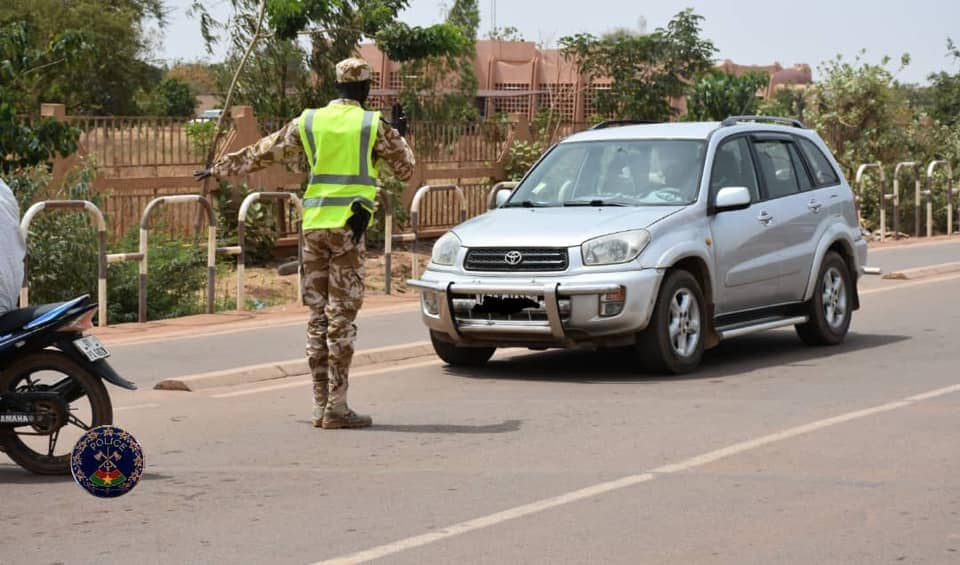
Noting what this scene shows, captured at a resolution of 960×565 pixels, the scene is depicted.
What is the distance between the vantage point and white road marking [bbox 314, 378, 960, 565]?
6.41 m

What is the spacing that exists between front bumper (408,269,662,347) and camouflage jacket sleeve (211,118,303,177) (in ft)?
6.72

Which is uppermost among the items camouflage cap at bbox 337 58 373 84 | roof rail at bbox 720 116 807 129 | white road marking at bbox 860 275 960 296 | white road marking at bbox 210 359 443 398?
camouflage cap at bbox 337 58 373 84

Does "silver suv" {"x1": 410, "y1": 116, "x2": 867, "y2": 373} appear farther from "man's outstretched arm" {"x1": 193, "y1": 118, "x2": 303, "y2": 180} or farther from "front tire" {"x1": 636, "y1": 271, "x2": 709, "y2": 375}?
"man's outstretched arm" {"x1": 193, "y1": 118, "x2": 303, "y2": 180}

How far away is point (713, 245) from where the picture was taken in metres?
11.8

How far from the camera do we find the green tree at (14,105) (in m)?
15.8

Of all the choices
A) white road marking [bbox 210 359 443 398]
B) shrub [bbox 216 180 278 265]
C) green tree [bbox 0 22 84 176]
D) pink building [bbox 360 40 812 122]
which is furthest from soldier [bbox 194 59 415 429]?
pink building [bbox 360 40 812 122]

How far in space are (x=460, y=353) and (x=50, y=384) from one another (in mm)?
4439

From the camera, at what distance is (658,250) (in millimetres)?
11250

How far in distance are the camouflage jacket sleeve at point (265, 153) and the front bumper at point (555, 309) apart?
2.05m

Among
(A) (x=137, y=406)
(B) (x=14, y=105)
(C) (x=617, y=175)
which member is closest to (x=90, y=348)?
(A) (x=137, y=406)

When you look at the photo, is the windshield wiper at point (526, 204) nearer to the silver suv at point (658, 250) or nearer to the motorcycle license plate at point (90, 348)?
the silver suv at point (658, 250)

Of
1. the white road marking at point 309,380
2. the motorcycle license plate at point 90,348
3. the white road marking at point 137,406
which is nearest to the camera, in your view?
the motorcycle license plate at point 90,348

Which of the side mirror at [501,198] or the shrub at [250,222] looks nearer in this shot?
the side mirror at [501,198]

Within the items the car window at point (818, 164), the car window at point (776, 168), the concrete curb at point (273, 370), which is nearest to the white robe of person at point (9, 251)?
the concrete curb at point (273, 370)
